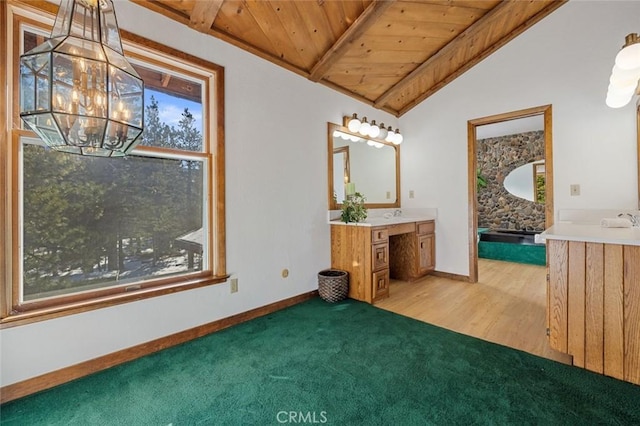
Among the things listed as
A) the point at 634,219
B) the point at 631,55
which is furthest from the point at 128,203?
the point at 634,219

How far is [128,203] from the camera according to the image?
6.40 ft

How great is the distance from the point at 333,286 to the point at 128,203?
1946mm

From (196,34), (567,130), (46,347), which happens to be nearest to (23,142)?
(46,347)

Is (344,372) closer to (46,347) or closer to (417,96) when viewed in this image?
(46,347)

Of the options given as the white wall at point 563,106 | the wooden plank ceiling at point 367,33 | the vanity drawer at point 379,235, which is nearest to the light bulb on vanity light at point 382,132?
the wooden plank ceiling at point 367,33

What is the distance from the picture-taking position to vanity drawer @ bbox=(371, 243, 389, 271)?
2.87 m

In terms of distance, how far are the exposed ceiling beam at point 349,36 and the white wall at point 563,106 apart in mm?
1914

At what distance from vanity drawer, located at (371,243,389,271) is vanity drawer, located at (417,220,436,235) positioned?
88cm

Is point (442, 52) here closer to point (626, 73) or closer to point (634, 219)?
point (626, 73)

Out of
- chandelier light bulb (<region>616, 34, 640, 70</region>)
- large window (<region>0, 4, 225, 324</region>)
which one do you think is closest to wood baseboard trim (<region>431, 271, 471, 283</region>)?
chandelier light bulb (<region>616, 34, 640, 70</region>)

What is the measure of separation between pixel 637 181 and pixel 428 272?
89.5 inches

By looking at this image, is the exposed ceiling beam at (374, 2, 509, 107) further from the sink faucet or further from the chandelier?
the chandelier

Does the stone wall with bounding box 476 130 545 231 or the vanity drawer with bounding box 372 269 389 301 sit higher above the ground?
the stone wall with bounding box 476 130 545 231

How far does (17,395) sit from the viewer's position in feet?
4.90
